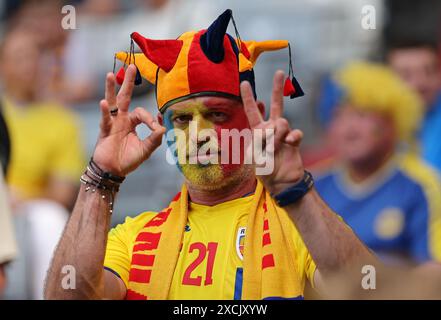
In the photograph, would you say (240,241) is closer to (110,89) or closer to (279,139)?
(279,139)

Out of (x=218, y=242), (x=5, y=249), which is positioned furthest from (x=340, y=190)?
(x=218, y=242)

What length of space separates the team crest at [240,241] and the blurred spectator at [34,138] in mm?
2765

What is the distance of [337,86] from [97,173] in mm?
3765

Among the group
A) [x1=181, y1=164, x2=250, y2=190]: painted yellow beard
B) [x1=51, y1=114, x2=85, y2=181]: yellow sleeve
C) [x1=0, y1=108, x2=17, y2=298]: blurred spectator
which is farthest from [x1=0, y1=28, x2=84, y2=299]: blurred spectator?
[x1=181, y1=164, x2=250, y2=190]: painted yellow beard

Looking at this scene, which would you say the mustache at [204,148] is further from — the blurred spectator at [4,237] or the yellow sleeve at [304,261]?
the blurred spectator at [4,237]

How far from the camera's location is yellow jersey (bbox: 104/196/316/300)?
322 centimetres

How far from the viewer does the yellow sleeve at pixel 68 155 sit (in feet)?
21.6

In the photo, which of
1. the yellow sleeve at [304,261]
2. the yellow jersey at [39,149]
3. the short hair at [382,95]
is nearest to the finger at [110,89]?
the yellow sleeve at [304,261]

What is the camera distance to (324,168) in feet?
22.0

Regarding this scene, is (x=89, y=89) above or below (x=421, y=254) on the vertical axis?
above

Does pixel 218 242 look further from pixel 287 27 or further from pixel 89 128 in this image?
pixel 287 27

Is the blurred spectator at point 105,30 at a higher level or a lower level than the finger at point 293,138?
higher

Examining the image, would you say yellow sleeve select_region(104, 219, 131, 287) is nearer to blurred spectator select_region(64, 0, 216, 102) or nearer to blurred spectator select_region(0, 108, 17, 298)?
blurred spectator select_region(0, 108, 17, 298)
